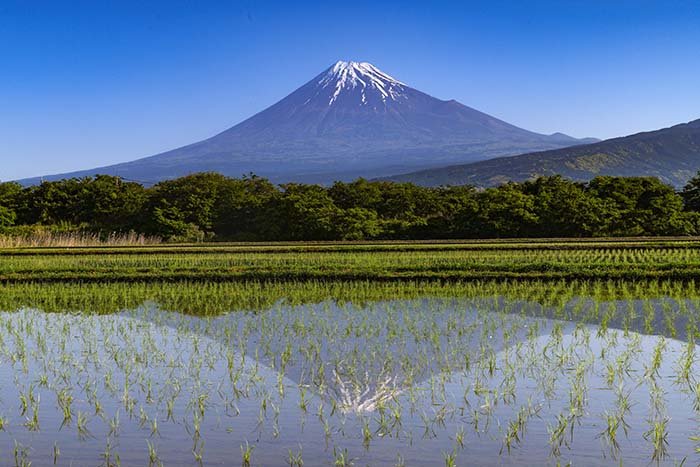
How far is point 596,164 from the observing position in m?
139

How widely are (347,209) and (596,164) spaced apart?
4580 inches

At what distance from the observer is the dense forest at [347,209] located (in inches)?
1118

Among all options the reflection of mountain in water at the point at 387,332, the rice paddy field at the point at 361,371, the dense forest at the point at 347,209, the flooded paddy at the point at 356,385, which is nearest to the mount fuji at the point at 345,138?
the dense forest at the point at 347,209

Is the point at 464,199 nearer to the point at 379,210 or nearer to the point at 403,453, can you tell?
the point at 379,210

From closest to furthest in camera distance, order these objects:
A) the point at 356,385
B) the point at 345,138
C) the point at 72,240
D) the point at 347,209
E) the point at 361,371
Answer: the point at 356,385 → the point at 361,371 → the point at 72,240 → the point at 347,209 → the point at 345,138

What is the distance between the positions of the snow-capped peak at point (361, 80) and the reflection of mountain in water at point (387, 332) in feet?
527

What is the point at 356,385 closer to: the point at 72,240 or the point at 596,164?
the point at 72,240

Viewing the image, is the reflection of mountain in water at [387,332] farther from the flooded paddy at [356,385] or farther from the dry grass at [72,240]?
the dry grass at [72,240]

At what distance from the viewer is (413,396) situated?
19.4 ft

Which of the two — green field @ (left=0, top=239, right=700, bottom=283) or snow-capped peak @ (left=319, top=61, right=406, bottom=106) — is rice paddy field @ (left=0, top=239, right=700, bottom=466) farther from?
snow-capped peak @ (left=319, top=61, right=406, bottom=106)

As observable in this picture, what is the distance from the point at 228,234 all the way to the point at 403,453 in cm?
2810

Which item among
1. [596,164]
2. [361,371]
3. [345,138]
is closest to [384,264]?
[361,371]

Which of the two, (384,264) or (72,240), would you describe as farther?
(72,240)

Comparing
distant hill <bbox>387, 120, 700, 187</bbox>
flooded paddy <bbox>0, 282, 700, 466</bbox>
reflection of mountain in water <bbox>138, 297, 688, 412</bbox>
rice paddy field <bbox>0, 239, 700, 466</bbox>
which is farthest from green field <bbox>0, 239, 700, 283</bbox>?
distant hill <bbox>387, 120, 700, 187</bbox>
